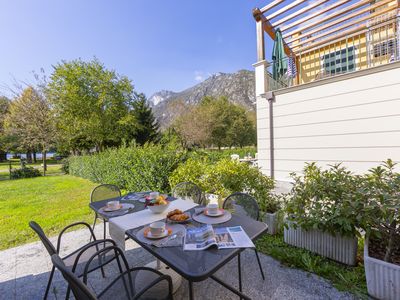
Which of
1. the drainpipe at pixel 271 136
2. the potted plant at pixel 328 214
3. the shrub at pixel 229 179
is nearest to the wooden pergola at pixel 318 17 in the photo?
the drainpipe at pixel 271 136

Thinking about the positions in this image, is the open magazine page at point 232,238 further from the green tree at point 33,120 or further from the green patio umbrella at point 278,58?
the green tree at point 33,120

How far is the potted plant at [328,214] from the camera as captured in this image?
190cm

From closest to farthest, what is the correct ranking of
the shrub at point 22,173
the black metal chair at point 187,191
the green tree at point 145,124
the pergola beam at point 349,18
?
the black metal chair at point 187,191 → the pergola beam at point 349,18 → the shrub at point 22,173 → the green tree at point 145,124

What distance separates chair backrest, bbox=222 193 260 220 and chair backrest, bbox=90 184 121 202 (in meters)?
1.79

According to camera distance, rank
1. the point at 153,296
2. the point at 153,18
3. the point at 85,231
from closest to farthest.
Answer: the point at 153,296
the point at 85,231
the point at 153,18

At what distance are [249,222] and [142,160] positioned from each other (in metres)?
3.85

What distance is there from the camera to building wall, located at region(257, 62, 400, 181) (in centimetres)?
337

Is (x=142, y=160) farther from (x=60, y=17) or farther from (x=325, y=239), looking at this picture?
(x=60, y=17)

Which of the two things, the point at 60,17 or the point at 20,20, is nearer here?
the point at 20,20

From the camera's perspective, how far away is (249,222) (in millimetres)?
1681

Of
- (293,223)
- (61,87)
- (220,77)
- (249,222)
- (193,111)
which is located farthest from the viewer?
(220,77)

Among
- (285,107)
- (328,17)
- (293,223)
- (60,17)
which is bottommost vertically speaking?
(293,223)

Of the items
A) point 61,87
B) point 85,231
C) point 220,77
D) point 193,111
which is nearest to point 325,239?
point 85,231

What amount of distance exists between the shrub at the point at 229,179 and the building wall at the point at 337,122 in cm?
163
